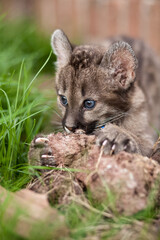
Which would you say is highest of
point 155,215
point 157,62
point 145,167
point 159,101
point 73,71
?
point 73,71

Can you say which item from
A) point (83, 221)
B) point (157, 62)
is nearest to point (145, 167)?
point (83, 221)

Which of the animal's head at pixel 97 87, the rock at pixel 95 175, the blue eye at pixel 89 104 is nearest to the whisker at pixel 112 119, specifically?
the animal's head at pixel 97 87

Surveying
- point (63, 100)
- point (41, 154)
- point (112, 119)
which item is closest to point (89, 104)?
point (112, 119)

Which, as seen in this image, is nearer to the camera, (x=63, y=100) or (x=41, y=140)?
(x=41, y=140)

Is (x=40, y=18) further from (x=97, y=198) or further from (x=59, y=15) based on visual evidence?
(x=97, y=198)

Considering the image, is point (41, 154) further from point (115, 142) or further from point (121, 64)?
point (121, 64)

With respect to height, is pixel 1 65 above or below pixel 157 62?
above
